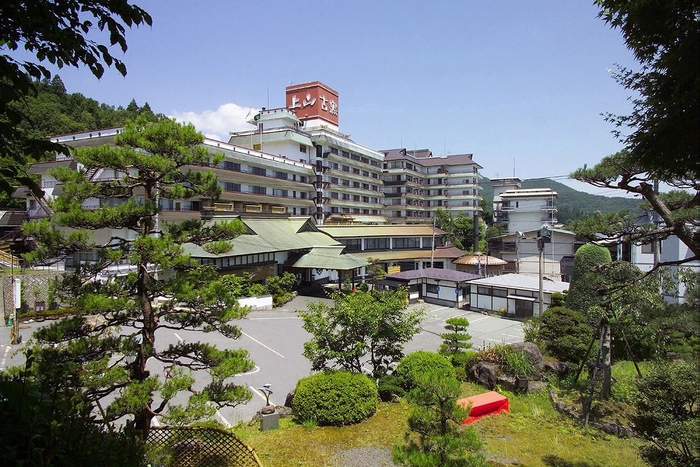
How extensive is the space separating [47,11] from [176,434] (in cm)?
599

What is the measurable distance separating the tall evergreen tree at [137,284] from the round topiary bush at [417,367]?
5173mm

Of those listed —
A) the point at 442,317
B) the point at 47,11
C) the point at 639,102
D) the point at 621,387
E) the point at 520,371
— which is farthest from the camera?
the point at 442,317

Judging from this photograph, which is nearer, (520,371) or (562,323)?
(520,371)

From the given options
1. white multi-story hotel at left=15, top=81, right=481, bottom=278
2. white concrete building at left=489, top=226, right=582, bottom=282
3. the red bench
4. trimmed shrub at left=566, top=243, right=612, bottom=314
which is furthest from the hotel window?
the red bench

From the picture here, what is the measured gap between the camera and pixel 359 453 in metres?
7.90

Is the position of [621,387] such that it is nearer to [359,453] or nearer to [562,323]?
[562,323]

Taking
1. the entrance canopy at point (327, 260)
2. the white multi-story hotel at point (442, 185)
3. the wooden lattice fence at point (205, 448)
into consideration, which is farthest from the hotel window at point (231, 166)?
the white multi-story hotel at point (442, 185)

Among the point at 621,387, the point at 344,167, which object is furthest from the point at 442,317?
the point at 344,167

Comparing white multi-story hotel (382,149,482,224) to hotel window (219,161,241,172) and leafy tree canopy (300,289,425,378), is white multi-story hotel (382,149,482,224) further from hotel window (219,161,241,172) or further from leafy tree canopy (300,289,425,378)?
leafy tree canopy (300,289,425,378)

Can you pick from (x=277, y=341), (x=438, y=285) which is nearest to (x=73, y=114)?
(x=277, y=341)

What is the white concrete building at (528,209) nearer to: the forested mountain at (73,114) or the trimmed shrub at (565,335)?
the trimmed shrub at (565,335)

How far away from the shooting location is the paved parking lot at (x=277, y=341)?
43.1ft

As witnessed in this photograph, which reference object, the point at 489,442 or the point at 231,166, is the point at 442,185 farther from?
the point at 489,442

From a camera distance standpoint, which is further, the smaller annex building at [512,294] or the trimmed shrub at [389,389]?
the smaller annex building at [512,294]
